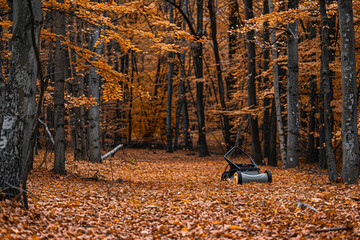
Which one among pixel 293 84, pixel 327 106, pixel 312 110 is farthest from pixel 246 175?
pixel 312 110

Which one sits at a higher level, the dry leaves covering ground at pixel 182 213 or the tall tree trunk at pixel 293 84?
the tall tree trunk at pixel 293 84

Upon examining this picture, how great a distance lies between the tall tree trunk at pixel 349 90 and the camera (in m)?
7.64

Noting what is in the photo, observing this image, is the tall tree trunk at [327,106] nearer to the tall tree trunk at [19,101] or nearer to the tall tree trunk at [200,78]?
the tall tree trunk at [19,101]

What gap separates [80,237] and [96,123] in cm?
971

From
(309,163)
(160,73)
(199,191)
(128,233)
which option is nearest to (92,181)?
(199,191)

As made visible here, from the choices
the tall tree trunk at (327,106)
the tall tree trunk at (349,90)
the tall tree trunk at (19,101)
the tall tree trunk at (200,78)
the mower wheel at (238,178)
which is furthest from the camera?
the tall tree trunk at (200,78)

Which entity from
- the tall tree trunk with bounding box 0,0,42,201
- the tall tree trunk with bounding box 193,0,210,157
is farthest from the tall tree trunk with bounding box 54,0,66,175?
the tall tree trunk with bounding box 193,0,210,157

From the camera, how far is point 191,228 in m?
5.29

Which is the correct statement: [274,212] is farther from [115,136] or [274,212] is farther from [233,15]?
[115,136]

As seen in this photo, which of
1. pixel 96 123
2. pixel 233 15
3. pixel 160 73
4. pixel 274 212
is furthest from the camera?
pixel 160 73

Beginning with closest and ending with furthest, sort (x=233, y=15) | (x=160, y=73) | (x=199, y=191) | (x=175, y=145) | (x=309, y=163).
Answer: (x=199, y=191) → (x=309, y=163) → (x=233, y=15) → (x=175, y=145) → (x=160, y=73)

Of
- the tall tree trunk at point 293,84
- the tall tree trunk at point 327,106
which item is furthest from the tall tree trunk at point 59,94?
the tall tree trunk at point 293,84

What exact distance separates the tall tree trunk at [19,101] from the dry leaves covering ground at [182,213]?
497 millimetres

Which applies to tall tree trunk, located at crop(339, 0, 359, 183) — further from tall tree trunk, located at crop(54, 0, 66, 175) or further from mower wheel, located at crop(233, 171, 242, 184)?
tall tree trunk, located at crop(54, 0, 66, 175)
